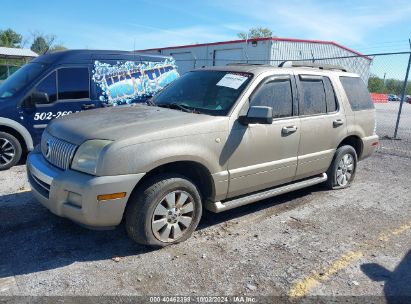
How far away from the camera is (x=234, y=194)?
426cm

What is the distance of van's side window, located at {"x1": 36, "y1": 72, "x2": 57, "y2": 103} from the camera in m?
6.41

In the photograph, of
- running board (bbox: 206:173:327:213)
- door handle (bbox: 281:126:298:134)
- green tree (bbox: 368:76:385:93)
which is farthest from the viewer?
green tree (bbox: 368:76:385:93)

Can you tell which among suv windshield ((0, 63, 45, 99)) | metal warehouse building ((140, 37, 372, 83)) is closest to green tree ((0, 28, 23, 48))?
metal warehouse building ((140, 37, 372, 83))

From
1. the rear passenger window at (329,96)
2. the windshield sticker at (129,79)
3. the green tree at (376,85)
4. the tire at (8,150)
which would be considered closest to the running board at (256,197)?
the rear passenger window at (329,96)

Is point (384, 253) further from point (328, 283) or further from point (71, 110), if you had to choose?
point (71, 110)

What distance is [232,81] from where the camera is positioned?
4434 mm

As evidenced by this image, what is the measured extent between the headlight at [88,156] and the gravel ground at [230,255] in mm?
911

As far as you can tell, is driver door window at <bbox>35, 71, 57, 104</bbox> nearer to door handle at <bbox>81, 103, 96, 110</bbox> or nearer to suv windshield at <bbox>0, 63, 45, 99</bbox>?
suv windshield at <bbox>0, 63, 45, 99</bbox>

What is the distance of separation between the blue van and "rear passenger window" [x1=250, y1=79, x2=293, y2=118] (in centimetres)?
359

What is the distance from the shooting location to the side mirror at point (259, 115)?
393 centimetres

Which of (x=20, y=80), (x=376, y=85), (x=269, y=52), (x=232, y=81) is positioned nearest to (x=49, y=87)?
(x=20, y=80)

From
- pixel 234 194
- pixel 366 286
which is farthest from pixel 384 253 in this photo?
pixel 234 194

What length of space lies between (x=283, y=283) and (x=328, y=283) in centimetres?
41

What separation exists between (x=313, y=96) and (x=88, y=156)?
319cm
